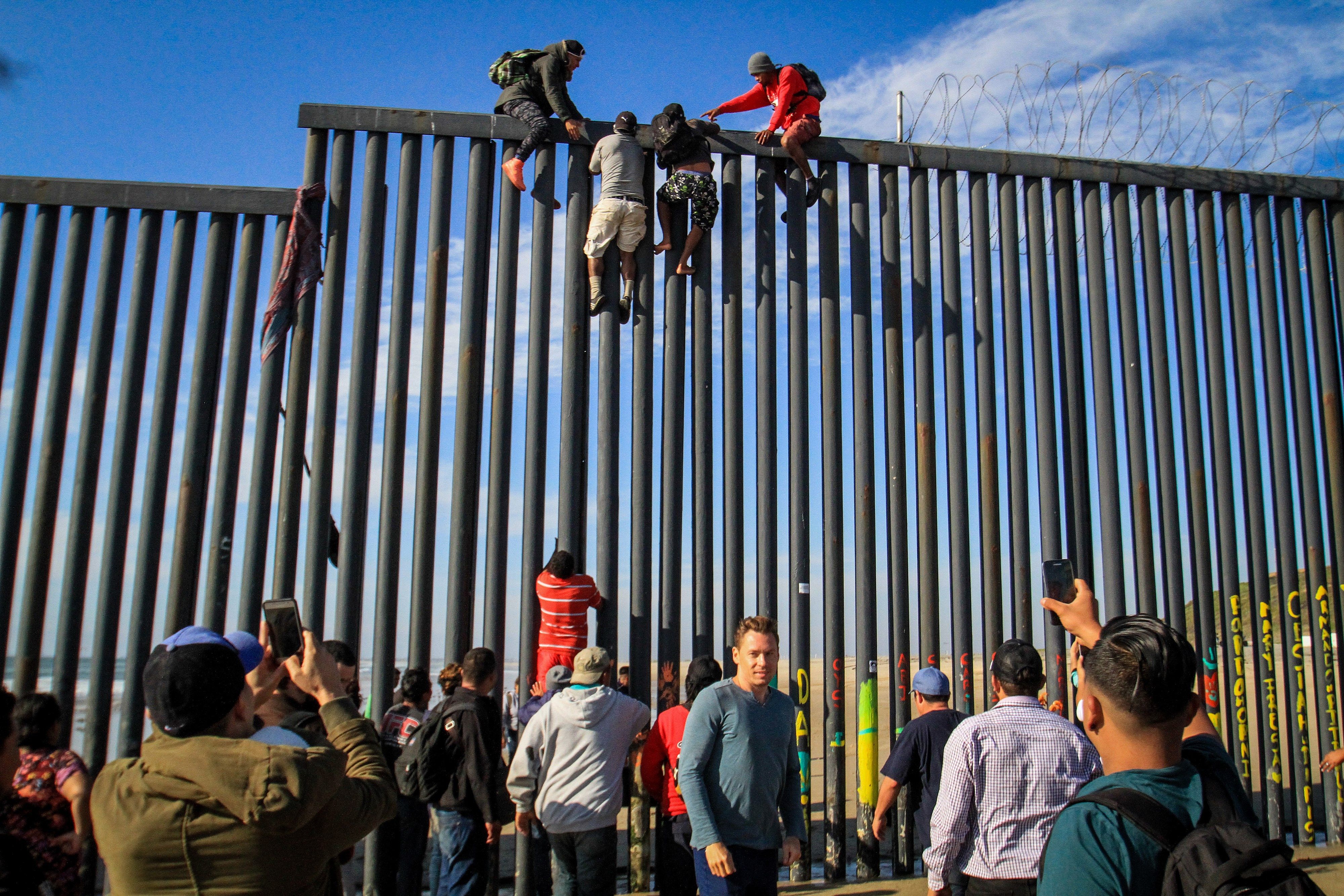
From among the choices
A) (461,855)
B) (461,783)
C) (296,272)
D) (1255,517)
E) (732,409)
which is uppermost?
(296,272)

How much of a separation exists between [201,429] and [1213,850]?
7697 millimetres

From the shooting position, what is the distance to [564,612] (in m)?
7.07

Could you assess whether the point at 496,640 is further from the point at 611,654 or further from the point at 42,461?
the point at 42,461

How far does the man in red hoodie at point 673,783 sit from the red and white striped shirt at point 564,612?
1.32 metres

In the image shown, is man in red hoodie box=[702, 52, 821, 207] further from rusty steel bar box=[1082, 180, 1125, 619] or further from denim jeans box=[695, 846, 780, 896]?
denim jeans box=[695, 846, 780, 896]

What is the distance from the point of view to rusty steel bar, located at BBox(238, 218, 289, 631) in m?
7.30

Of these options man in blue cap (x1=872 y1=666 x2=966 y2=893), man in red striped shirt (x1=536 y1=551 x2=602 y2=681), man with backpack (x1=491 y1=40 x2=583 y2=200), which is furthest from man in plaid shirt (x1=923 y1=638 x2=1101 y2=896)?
man with backpack (x1=491 y1=40 x2=583 y2=200)

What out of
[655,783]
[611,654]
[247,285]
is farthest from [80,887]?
[247,285]

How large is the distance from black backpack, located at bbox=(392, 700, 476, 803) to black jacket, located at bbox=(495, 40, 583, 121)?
5239 millimetres

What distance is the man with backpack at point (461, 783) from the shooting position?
16.9 ft

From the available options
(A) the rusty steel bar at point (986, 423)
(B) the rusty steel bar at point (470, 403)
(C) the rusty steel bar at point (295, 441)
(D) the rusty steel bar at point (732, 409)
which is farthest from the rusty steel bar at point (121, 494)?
(A) the rusty steel bar at point (986, 423)

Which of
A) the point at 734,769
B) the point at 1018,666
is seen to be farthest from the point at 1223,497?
the point at 734,769

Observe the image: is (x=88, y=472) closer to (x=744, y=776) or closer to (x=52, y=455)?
(x=52, y=455)

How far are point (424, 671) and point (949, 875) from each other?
3.87 metres
